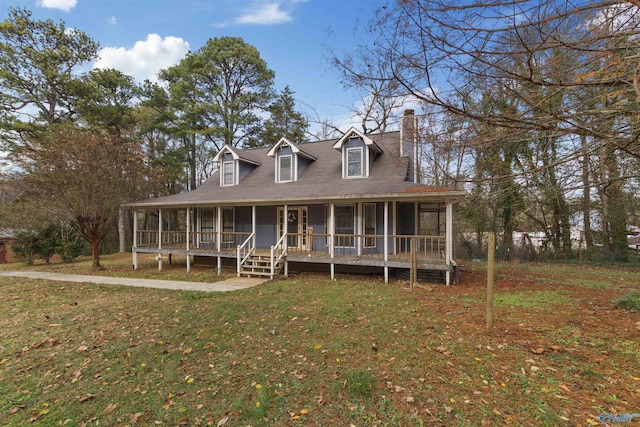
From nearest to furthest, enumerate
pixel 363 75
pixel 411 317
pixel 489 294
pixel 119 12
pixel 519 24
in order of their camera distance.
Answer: pixel 519 24
pixel 363 75
pixel 489 294
pixel 411 317
pixel 119 12

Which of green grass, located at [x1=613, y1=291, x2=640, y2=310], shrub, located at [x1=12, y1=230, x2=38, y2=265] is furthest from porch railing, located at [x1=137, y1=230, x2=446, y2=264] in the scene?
shrub, located at [x1=12, y1=230, x2=38, y2=265]

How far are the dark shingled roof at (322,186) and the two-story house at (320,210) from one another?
0.14 feet

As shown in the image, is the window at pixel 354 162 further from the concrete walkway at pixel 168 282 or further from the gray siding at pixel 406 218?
the concrete walkway at pixel 168 282

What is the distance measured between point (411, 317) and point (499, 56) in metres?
4.82

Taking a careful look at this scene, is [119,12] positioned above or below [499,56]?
above

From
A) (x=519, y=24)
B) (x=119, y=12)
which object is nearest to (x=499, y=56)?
(x=519, y=24)

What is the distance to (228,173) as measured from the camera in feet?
52.3

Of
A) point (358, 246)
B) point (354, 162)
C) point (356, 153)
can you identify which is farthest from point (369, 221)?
point (356, 153)

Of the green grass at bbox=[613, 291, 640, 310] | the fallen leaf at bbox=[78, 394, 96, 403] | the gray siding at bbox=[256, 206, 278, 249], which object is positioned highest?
the gray siding at bbox=[256, 206, 278, 249]

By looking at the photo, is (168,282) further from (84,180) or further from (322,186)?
(322,186)

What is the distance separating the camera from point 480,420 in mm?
2908

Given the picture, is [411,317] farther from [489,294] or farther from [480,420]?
[480,420]

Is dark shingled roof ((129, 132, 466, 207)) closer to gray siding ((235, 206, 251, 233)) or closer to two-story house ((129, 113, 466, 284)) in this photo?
two-story house ((129, 113, 466, 284))

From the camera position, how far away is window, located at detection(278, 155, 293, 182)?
14305 mm
